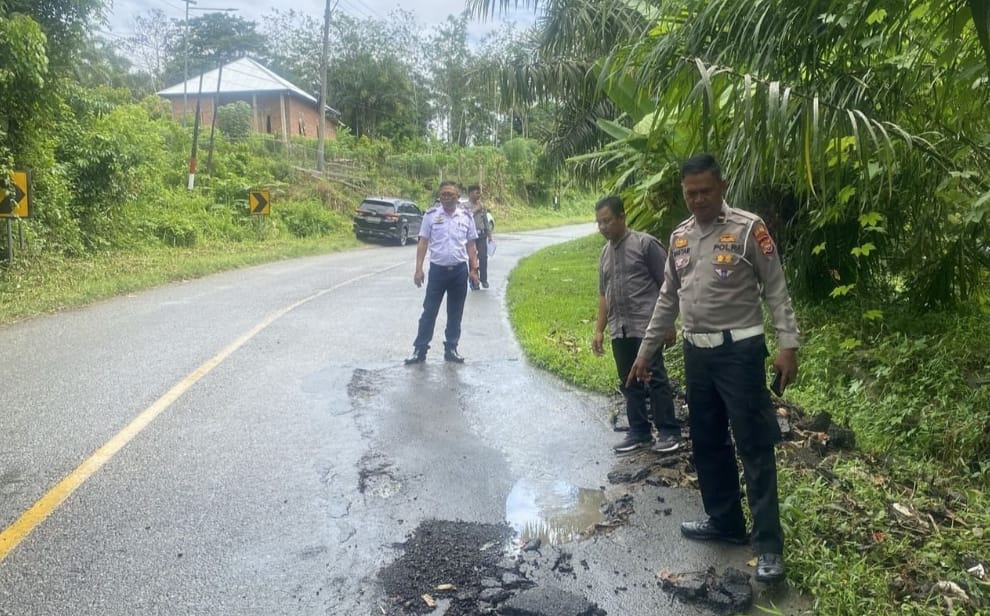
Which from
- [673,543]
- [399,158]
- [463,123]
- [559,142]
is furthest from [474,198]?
[463,123]

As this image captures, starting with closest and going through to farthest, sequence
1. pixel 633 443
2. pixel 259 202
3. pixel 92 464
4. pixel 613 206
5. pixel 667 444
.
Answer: pixel 92 464
pixel 613 206
pixel 667 444
pixel 633 443
pixel 259 202

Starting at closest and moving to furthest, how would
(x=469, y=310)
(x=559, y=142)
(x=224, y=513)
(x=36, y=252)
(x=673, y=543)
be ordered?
(x=673, y=543) → (x=224, y=513) → (x=469, y=310) → (x=36, y=252) → (x=559, y=142)

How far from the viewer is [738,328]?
3570mm

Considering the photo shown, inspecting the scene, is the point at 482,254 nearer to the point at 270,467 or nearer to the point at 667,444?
the point at 667,444

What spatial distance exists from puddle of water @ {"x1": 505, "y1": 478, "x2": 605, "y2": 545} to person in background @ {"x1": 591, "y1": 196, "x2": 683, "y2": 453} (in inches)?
32.0

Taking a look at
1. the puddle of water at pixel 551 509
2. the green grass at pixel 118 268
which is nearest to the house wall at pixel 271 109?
the green grass at pixel 118 268

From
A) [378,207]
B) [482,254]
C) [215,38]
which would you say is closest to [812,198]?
[482,254]

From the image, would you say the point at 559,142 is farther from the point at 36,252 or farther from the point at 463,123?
the point at 463,123

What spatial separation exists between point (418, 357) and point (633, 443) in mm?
3245

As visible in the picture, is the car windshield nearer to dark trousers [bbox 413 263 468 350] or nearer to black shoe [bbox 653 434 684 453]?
dark trousers [bbox 413 263 468 350]

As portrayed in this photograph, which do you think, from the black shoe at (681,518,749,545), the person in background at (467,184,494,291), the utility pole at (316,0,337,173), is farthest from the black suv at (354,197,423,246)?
the black shoe at (681,518,749,545)

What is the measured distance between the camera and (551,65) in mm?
14297

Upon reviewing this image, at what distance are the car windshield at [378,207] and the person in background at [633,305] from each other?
22.2 m

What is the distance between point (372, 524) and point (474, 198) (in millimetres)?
9910
